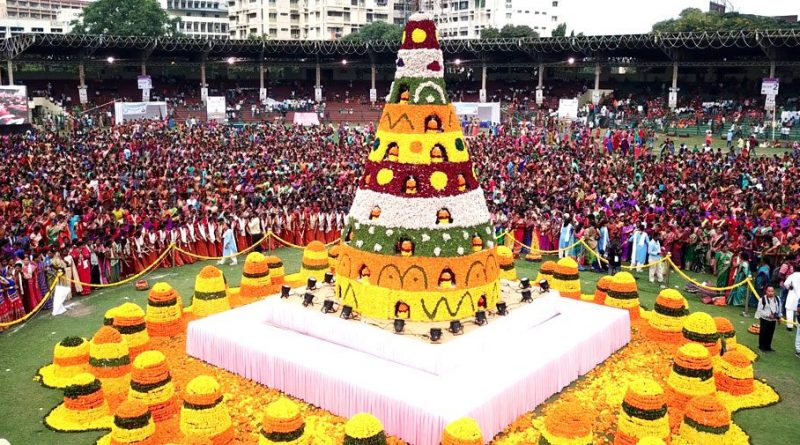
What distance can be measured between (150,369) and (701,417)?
7.51 metres

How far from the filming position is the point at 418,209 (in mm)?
10922

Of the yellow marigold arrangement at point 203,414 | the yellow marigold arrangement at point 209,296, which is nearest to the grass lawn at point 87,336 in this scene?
the yellow marigold arrangement at point 203,414

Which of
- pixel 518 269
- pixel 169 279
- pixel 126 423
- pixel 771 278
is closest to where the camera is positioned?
pixel 126 423

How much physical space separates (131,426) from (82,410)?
66.2 inches

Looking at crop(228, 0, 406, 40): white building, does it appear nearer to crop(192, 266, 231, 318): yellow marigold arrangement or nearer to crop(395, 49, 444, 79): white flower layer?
crop(192, 266, 231, 318): yellow marigold arrangement

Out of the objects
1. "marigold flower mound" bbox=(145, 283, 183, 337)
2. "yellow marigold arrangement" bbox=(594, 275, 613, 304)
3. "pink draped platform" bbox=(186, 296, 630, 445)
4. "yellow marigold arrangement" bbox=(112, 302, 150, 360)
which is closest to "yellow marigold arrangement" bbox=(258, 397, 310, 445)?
"pink draped platform" bbox=(186, 296, 630, 445)

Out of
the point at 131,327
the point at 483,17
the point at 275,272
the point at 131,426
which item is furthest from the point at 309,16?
the point at 131,426

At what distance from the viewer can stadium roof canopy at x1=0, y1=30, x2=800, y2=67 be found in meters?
42.7

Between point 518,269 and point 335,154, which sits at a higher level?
point 335,154

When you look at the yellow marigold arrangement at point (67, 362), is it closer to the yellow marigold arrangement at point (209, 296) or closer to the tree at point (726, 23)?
the yellow marigold arrangement at point (209, 296)

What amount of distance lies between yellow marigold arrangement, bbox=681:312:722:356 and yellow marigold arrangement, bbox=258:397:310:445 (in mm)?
6993

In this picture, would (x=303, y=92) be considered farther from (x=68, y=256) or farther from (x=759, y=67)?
(x=68, y=256)

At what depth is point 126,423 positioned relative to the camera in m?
8.61

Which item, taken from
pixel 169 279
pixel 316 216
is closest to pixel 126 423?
pixel 169 279
